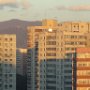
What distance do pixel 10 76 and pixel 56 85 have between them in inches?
737

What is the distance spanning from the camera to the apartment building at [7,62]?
187250mm

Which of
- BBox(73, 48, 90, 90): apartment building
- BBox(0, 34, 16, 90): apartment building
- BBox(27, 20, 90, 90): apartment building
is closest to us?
BBox(73, 48, 90, 90): apartment building

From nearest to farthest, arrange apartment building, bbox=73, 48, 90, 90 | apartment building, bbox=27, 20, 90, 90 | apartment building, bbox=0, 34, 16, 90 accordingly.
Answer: apartment building, bbox=73, 48, 90, 90
apartment building, bbox=27, 20, 90, 90
apartment building, bbox=0, 34, 16, 90

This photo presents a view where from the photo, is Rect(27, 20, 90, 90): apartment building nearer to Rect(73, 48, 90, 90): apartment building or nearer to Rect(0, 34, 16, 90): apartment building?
Rect(0, 34, 16, 90): apartment building

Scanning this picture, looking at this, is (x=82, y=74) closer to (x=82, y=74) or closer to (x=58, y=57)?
(x=82, y=74)

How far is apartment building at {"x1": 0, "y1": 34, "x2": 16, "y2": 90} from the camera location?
18725 cm

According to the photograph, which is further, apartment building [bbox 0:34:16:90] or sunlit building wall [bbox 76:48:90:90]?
apartment building [bbox 0:34:16:90]

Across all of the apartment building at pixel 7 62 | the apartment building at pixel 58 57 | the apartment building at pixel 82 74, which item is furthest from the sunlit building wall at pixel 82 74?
the apartment building at pixel 7 62

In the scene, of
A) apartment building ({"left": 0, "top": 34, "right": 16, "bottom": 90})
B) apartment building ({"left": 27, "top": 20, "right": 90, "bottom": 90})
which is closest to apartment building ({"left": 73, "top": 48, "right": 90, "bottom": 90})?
apartment building ({"left": 27, "top": 20, "right": 90, "bottom": 90})

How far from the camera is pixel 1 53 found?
623 feet

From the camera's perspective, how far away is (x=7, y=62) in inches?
7451

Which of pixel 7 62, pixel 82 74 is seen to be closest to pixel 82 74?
pixel 82 74

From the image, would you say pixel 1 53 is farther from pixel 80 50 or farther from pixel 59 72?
pixel 80 50

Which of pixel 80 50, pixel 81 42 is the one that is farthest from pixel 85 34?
pixel 80 50
